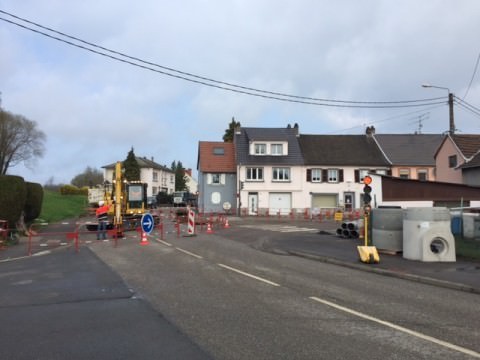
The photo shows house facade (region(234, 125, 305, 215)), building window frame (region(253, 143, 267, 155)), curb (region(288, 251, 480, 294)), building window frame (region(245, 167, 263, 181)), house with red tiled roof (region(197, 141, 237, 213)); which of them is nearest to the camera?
curb (region(288, 251, 480, 294))

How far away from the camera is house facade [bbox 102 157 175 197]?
93.8 m

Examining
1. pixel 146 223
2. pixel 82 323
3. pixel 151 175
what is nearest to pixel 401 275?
pixel 82 323

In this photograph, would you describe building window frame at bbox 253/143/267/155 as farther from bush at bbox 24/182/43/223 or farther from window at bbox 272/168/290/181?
bush at bbox 24/182/43/223

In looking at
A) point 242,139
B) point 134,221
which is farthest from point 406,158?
point 134,221

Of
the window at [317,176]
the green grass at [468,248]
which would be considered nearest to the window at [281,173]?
the window at [317,176]

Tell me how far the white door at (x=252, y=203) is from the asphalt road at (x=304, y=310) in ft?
125

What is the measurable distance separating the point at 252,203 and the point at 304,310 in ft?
146

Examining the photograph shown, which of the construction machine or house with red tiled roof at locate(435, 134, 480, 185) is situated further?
house with red tiled roof at locate(435, 134, 480, 185)

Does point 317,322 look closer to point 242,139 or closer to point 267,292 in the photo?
point 267,292

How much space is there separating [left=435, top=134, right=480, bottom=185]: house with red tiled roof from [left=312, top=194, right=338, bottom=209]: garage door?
44.5 ft

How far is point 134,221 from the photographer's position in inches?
1100

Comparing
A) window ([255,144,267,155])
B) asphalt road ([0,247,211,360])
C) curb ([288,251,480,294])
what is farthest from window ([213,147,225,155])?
asphalt road ([0,247,211,360])

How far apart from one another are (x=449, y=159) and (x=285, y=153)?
1912cm

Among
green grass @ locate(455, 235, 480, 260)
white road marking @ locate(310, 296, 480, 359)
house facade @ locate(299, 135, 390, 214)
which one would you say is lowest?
white road marking @ locate(310, 296, 480, 359)
